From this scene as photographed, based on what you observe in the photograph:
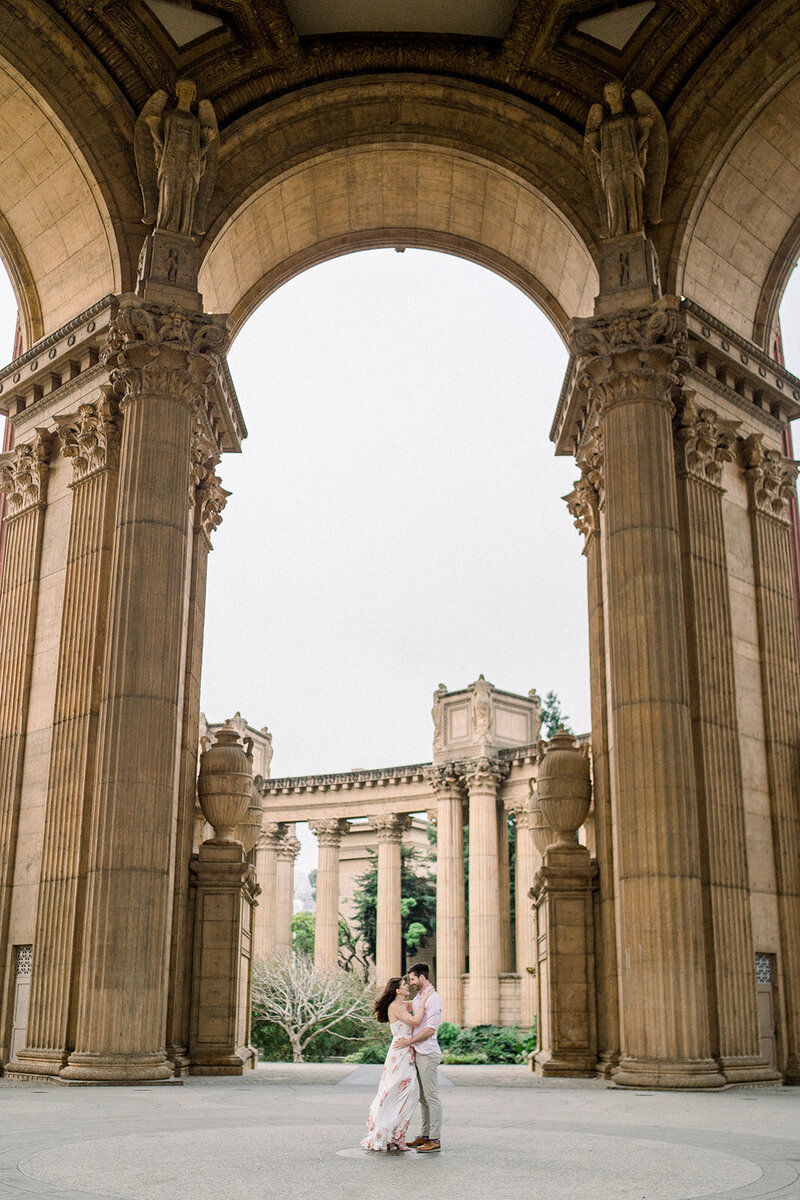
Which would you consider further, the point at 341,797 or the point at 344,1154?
the point at 341,797

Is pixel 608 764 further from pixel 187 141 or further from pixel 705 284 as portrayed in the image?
pixel 187 141

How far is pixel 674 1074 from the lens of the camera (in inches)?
752

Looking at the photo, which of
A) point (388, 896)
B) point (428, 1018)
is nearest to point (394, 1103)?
point (428, 1018)

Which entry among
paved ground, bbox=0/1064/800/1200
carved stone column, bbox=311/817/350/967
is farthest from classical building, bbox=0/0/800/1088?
carved stone column, bbox=311/817/350/967

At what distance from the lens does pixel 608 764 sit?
23422 millimetres

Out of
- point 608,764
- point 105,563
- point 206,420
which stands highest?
point 206,420

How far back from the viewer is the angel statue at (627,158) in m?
24.4

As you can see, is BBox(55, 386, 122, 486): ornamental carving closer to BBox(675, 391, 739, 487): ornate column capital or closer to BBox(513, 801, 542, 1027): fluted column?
BBox(675, 391, 739, 487): ornate column capital

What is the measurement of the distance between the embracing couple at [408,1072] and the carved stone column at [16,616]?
12.7 meters

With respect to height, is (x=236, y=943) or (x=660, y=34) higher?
(x=660, y=34)

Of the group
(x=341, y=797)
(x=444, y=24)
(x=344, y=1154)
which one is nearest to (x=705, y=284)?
(x=444, y=24)

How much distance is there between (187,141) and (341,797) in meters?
41.6

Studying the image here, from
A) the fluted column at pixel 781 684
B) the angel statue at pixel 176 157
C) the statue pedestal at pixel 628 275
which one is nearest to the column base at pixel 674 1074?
the fluted column at pixel 781 684

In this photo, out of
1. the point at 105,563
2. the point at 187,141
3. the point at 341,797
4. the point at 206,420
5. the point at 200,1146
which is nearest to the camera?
the point at 200,1146
